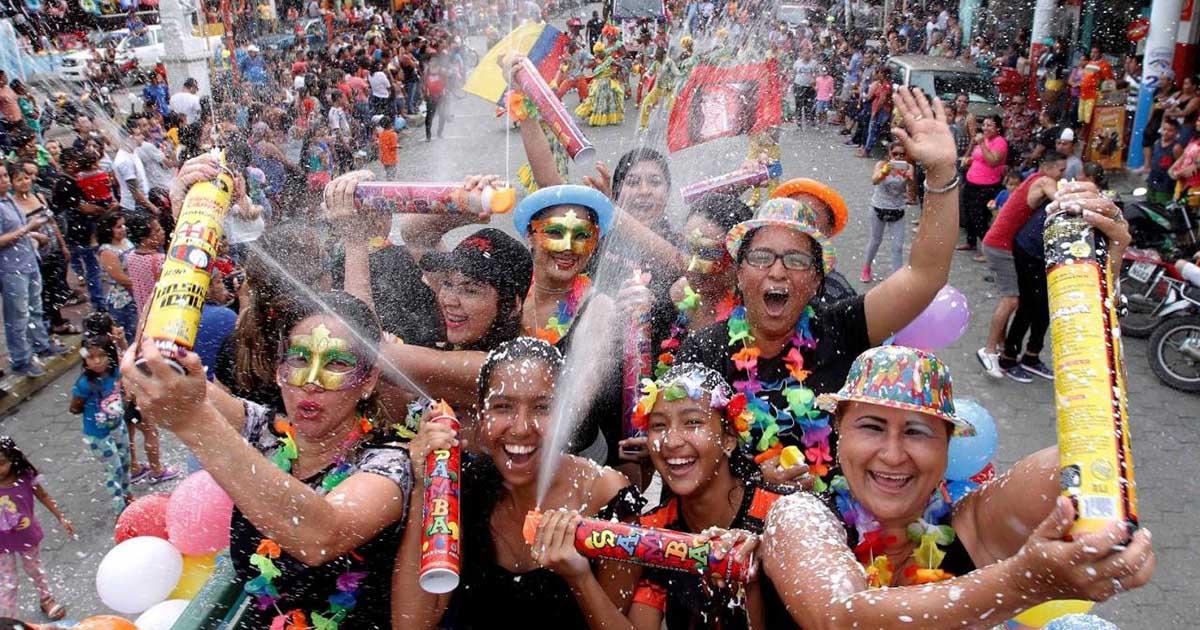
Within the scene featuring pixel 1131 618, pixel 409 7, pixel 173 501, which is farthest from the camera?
pixel 409 7

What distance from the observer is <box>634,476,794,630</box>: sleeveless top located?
8.38 ft

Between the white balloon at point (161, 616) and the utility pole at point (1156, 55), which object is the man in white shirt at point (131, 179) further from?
the utility pole at point (1156, 55)

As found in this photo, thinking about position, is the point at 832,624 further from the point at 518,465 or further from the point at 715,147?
the point at 715,147

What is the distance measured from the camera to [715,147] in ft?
46.4

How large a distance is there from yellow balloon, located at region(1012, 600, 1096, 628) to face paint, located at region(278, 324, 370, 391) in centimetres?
197

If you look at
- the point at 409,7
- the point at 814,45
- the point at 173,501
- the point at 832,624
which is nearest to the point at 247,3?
the point at 409,7

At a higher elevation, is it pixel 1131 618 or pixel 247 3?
pixel 247 3

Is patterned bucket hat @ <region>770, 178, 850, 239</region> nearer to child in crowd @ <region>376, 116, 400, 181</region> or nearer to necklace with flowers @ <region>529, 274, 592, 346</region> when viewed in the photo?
necklace with flowers @ <region>529, 274, 592, 346</region>

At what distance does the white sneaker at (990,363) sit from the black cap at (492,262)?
4897 mm

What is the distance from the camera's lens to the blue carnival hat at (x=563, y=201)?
12.4ft

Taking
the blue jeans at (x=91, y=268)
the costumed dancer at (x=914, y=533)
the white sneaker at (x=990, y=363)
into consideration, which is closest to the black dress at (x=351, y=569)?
the costumed dancer at (x=914, y=533)

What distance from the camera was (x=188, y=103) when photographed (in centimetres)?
1216

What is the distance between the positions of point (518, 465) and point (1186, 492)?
4.84 meters

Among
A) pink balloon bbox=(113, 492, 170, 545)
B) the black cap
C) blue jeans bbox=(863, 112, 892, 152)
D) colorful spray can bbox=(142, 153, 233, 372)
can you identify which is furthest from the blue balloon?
blue jeans bbox=(863, 112, 892, 152)
